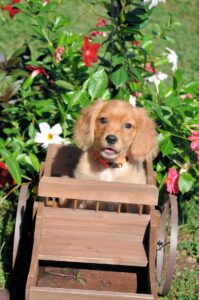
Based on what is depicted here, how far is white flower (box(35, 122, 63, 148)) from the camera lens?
3.74 m

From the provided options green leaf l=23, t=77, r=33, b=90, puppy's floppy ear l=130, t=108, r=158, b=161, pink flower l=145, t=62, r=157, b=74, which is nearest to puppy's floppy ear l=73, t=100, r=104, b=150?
puppy's floppy ear l=130, t=108, r=158, b=161

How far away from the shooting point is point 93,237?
302 cm

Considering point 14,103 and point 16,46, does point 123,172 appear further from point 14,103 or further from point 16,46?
point 16,46

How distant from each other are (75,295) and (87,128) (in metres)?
1.11

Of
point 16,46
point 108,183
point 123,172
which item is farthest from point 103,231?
point 16,46

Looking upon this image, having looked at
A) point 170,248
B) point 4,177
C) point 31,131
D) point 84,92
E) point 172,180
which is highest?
point 84,92

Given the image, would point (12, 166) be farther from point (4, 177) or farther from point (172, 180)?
point (172, 180)

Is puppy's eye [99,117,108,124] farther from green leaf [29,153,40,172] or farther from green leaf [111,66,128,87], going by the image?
green leaf [29,153,40,172]

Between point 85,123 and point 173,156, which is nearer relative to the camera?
point 85,123

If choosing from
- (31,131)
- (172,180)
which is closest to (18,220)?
(31,131)

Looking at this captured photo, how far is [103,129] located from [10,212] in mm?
1199

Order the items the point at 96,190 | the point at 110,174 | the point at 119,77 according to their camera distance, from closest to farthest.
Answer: the point at 96,190 → the point at 110,174 → the point at 119,77

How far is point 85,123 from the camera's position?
3.37m

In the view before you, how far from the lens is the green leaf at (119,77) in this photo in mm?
3611
